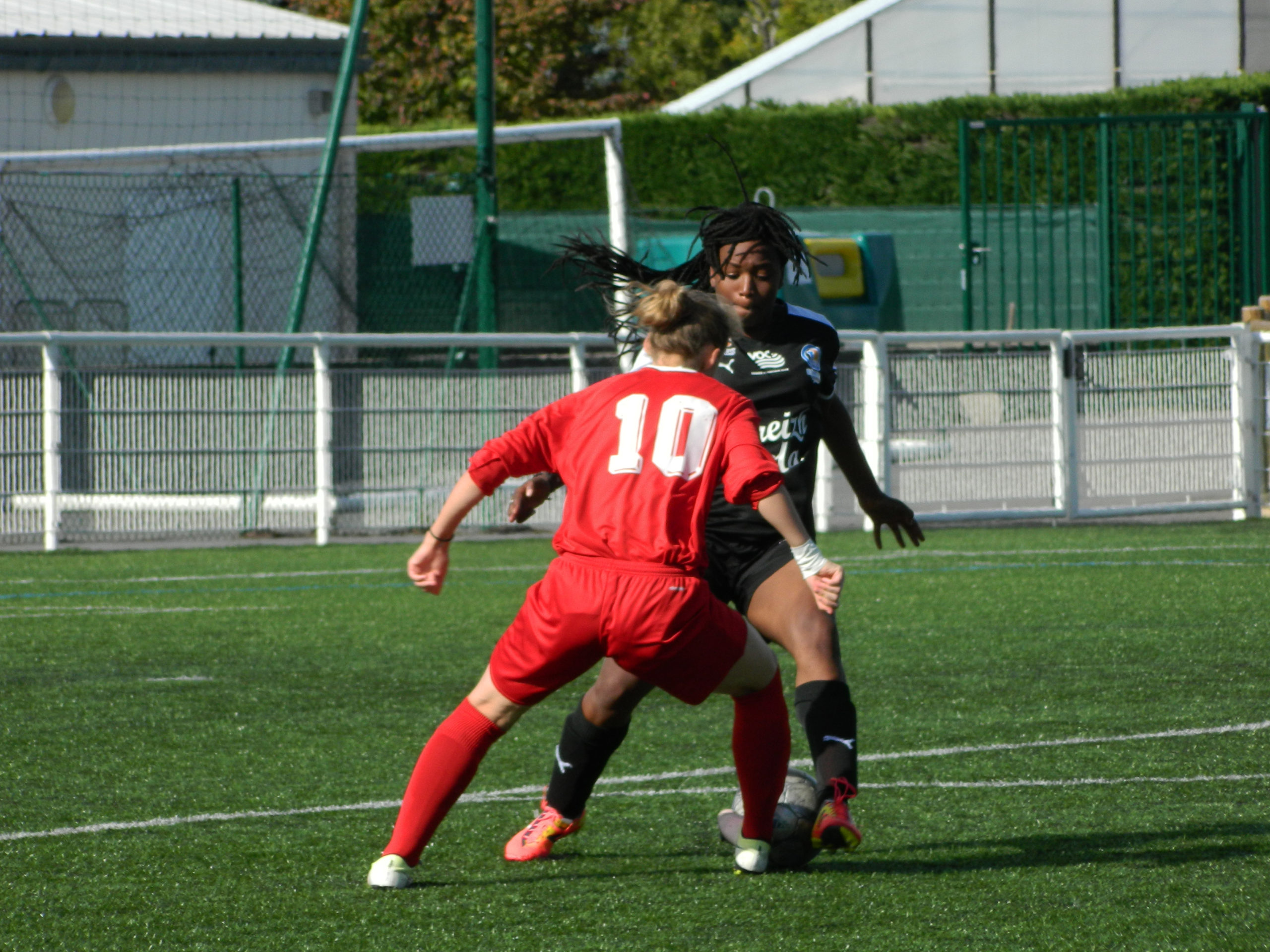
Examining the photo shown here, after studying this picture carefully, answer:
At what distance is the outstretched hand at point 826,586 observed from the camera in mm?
4211

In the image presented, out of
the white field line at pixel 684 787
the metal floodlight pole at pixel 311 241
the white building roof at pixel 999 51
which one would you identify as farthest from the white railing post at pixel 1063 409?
the white building roof at pixel 999 51

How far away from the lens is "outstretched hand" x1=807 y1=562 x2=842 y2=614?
421 cm

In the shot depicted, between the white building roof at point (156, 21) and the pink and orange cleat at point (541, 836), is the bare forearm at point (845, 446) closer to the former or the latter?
the pink and orange cleat at point (541, 836)

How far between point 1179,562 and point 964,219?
5795 millimetres

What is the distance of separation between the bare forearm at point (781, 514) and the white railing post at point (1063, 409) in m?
10.3

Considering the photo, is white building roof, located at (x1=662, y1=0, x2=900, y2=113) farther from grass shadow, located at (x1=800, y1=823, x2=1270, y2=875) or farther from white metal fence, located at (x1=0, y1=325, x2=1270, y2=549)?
grass shadow, located at (x1=800, y1=823, x2=1270, y2=875)

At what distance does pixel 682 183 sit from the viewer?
2748cm

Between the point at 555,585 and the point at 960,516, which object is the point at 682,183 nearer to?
the point at 960,516

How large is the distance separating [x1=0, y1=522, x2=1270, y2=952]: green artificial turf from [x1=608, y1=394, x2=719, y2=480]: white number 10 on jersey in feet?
3.26

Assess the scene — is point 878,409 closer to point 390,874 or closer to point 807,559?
point 807,559

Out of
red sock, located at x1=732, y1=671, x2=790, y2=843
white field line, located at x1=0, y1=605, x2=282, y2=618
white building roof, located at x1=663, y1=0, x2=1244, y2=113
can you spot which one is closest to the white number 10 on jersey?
red sock, located at x1=732, y1=671, x2=790, y2=843

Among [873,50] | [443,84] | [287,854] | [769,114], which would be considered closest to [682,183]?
[769,114]

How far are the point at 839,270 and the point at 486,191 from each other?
8676 millimetres

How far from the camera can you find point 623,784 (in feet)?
18.3
